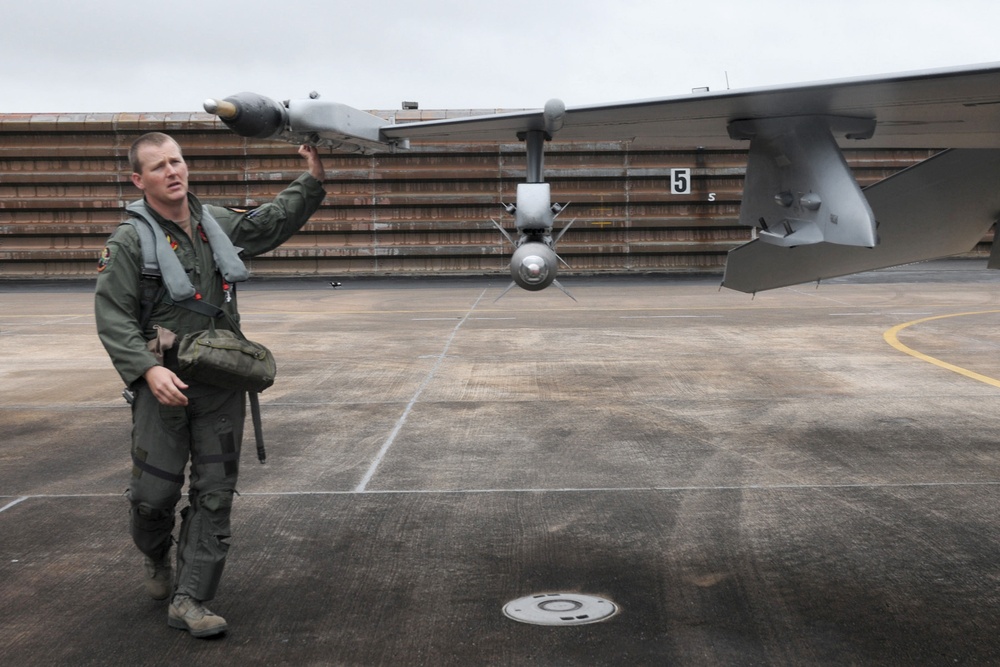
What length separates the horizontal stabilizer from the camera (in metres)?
6.68

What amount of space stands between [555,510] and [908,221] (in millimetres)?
3206

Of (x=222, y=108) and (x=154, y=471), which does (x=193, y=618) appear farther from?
(x=222, y=108)

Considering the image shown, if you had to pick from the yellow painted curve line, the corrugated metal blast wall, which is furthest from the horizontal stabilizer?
the corrugated metal blast wall

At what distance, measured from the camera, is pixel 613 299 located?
2220 centimetres

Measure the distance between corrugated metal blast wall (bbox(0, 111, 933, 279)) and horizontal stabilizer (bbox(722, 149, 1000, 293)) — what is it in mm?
21901

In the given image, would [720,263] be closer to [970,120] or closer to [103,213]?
[103,213]

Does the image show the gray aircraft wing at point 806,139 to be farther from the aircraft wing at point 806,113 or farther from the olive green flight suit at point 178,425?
the olive green flight suit at point 178,425

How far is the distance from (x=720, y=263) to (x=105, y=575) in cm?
2584

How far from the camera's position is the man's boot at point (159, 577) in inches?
190

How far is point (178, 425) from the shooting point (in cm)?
446

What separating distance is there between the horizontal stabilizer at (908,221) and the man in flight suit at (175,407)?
3.65m

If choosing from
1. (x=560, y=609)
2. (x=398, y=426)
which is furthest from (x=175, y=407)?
(x=398, y=426)

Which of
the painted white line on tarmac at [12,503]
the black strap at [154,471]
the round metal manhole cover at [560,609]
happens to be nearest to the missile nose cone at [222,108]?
the black strap at [154,471]

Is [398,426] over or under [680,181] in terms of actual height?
under
